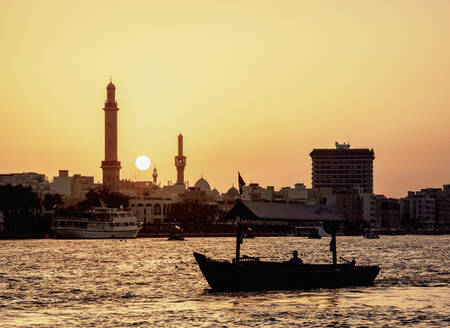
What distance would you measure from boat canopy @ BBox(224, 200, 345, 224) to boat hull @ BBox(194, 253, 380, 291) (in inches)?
123

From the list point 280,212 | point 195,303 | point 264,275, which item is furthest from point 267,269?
point 195,303

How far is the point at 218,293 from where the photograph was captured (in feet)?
203

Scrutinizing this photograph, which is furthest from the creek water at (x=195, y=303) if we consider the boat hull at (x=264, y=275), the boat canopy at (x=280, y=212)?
the boat canopy at (x=280, y=212)

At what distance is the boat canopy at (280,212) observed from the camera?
60.3 metres

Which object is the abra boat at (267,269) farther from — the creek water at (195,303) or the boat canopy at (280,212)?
the creek water at (195,303)

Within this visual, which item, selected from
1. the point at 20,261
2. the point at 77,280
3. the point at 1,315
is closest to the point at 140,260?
the point at 20,261

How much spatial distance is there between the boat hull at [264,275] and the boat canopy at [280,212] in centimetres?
312

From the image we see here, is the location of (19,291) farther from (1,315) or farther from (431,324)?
(431,324)

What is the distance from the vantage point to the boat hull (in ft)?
201

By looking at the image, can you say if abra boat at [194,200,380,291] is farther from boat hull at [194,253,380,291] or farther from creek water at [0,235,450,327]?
creek water at [0,235,450,327]

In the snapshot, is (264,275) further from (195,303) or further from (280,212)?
(195,303)

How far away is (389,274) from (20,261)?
4486cm

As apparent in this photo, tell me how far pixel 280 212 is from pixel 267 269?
388cm

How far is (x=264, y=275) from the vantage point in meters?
61.5
